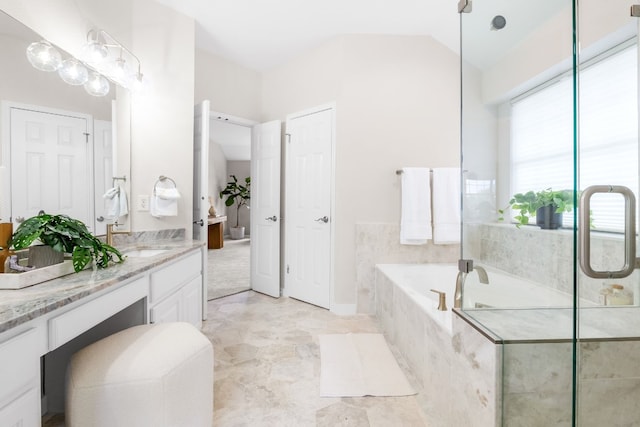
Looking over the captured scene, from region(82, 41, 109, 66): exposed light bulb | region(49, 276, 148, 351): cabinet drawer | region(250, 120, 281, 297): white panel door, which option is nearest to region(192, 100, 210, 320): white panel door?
region(82, 41, 109, 66): exposed light bulb

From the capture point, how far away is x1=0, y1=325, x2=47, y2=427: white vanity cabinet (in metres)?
0.79

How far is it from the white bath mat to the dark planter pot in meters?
1.14

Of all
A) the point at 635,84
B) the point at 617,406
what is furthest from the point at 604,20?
the point at 617,406

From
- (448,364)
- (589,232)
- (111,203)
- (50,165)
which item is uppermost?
(50,165)

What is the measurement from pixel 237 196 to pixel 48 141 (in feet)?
23.4

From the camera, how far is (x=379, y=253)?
9.91 ft

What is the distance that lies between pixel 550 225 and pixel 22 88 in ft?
7.67

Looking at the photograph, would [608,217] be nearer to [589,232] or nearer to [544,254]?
[544,254]

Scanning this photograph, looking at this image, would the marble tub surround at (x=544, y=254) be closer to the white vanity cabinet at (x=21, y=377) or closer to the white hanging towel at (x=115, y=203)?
the white vanity cabinet at (x=21, y=377)

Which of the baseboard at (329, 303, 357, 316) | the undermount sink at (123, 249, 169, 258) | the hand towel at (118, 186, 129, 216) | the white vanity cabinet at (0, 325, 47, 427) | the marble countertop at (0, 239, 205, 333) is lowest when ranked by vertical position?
the baseboard at (329, 303, 357, 316)

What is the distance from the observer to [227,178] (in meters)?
8.91

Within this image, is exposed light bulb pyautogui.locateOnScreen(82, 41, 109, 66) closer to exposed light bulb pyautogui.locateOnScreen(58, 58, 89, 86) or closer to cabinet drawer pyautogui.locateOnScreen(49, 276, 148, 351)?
exposed light bulb pyautogui.locateOnScreen(58, 58, 89, 86)

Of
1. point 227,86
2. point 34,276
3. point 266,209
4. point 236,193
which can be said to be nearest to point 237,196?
point 236,193

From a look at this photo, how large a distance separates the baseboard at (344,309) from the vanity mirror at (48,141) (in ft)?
6.62
